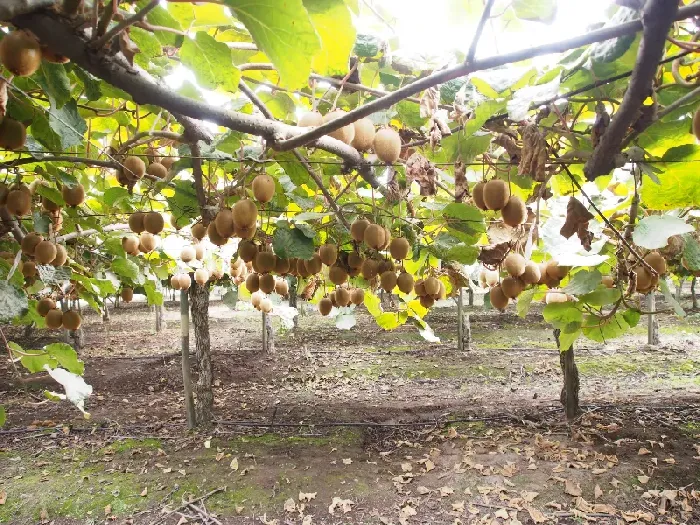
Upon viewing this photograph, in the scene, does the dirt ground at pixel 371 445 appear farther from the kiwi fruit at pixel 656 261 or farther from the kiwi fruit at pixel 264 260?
the kiwi fruit at pixel 264 260

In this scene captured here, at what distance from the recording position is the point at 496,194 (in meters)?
1.68

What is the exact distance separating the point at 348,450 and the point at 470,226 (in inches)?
146

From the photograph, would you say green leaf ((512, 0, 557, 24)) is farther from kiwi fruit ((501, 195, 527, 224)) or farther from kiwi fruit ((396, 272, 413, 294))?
kiwi fruit ((396, 272, 413, 294))

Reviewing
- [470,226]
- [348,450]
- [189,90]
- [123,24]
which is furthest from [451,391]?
[123,24]

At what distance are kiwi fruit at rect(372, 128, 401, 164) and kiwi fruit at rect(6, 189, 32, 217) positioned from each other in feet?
4.91

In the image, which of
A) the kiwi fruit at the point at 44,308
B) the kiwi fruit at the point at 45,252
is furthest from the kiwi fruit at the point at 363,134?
the kiwi fruit at the point at 44,308

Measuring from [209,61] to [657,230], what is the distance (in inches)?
51.9

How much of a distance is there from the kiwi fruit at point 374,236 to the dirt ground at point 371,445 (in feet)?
8.76

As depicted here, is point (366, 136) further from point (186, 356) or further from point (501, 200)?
point (186, 356)

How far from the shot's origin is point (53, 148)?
1894 millimetres

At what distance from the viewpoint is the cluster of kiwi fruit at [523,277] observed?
2.09 meters

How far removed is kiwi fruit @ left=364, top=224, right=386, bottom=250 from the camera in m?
2.17

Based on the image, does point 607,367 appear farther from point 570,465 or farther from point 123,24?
point 123,24

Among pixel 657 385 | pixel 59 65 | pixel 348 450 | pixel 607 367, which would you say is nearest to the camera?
pixel 59 65
